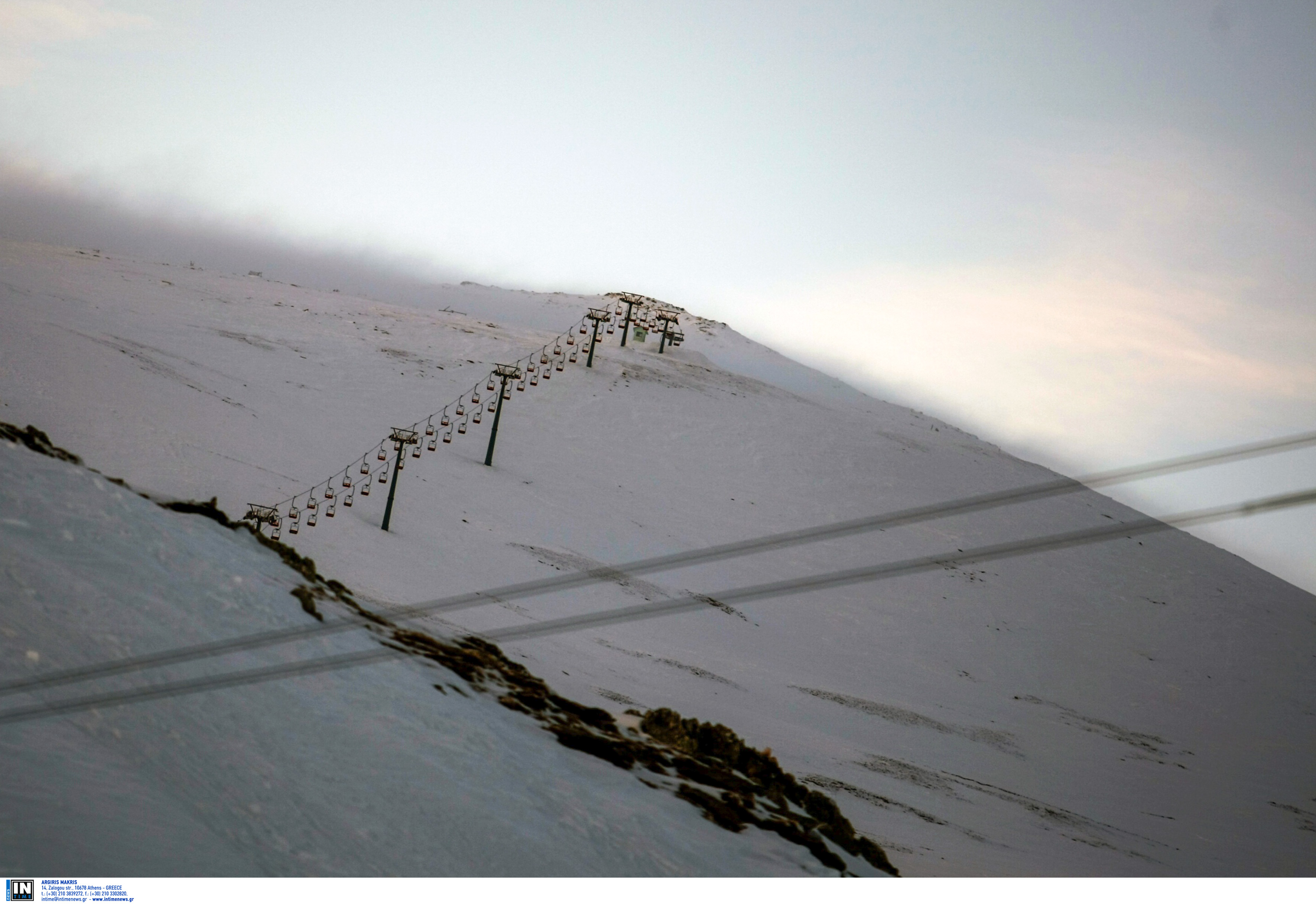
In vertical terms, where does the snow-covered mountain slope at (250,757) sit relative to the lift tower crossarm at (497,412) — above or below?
below

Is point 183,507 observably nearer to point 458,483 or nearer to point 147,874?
point 147,874

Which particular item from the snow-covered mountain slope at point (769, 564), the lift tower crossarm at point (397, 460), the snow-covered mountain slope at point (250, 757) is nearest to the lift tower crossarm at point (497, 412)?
the snow-covered mountain slope at point (769, 564)

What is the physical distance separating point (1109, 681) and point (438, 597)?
24.1 m

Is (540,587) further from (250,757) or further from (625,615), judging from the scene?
(250,757)

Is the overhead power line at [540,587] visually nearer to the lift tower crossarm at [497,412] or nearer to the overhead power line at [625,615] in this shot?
the overhead power line at [625,615]

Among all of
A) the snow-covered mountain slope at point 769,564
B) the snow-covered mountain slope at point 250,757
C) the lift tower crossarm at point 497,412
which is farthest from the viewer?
the lift tower crossarm at point 497,412

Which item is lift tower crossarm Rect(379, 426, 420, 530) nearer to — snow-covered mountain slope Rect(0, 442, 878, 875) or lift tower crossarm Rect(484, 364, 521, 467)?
lift tower crossarm Rect(484, 364, 521, 467)

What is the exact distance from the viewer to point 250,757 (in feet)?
33.6

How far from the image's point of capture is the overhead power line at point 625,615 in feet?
29.7

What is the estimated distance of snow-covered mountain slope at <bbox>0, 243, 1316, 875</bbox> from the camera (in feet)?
69.8

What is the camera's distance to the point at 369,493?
102ft

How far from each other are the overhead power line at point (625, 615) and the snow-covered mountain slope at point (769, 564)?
514mm

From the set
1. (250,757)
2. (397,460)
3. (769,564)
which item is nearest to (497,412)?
(397,460)
